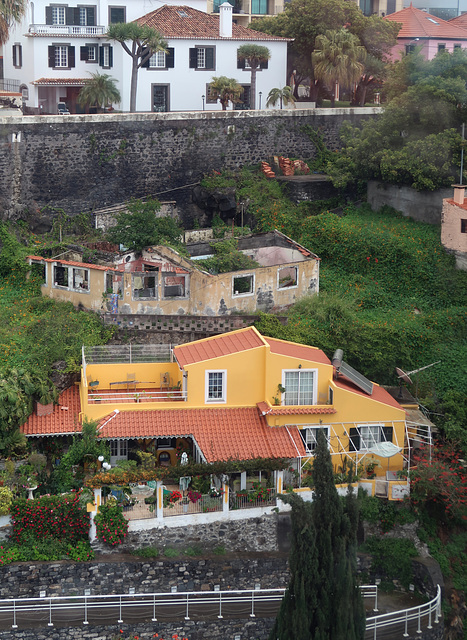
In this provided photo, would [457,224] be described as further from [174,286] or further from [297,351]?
[174,286]

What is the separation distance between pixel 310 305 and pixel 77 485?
9.68m

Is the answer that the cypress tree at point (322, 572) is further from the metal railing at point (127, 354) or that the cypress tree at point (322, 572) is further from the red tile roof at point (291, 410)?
the metal railing at point (127, 354)

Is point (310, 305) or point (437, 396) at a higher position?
point (310, 305)

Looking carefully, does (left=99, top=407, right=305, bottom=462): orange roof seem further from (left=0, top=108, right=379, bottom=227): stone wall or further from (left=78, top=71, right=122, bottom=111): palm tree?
(left=78, top=71, right=122, bottom=111): palm tree

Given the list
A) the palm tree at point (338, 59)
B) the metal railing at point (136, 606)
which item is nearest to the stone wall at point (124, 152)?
the palm tree at point (338, 59)

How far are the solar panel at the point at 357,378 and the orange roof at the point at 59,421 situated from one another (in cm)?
688

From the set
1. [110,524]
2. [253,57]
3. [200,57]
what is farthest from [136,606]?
[253,57]

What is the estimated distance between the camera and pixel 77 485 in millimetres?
27500

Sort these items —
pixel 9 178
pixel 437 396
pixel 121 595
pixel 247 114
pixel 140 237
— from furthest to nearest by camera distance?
pixel 247 114 < pixel 9 178 < pixel 140 237 < pixel 437 396 < pixel 121 595

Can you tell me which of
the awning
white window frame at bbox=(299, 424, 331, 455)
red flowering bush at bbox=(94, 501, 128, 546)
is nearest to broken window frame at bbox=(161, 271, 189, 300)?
white window frame at bbox=(299, 424, 331, 455)

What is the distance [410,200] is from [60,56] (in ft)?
51.2

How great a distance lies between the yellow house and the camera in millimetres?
28422

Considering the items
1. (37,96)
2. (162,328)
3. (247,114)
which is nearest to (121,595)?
(162,328)

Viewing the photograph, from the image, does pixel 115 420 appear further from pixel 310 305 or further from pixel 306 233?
pixel 306 233
